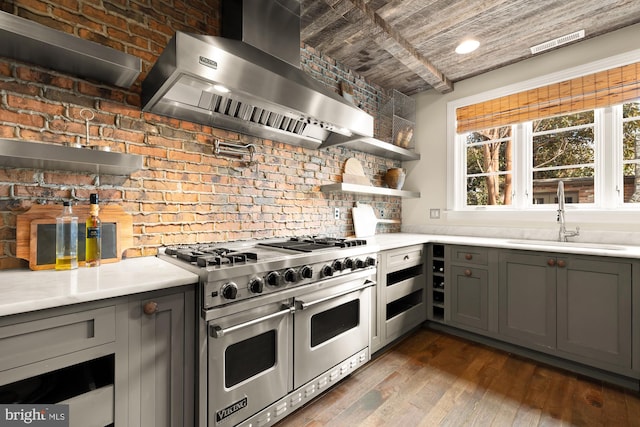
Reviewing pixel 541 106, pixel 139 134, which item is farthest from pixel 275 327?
pixel 541 106

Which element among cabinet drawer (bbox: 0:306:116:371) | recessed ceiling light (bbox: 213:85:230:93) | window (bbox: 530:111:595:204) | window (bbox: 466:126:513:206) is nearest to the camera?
cabinet drawer (bbox: 0:306:116:371)

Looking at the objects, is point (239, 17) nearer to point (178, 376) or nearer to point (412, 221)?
point (178, 376)

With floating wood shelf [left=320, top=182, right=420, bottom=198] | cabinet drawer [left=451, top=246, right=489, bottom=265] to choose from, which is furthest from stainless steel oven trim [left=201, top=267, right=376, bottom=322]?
cabinet drawer [left=451, top=246, right=489, bottom=265]

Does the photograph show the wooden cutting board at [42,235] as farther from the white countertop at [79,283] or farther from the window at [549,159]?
the window at [549,159]

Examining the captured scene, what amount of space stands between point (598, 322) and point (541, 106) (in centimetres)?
196

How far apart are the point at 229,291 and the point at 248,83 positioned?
1063mm

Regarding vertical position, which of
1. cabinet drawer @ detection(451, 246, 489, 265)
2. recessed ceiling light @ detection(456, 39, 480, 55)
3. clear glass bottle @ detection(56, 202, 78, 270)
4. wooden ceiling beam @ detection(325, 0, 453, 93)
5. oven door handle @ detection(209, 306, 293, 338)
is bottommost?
oven door handle @ detection(209, 306, 293, 338)

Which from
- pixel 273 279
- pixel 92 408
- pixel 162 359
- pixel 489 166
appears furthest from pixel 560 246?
pixel 92 408

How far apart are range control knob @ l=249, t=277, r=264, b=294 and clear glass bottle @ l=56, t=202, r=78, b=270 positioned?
0.82 metres

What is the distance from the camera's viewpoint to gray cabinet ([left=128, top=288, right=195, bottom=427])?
46.9 inches

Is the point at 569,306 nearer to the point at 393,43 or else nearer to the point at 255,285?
the point at 255,285

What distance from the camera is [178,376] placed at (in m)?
1.31

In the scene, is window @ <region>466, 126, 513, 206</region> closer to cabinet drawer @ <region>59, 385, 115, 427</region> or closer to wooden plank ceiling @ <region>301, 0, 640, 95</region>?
wooden plank ceiling @ <region>301, 0, 640, 95</region>

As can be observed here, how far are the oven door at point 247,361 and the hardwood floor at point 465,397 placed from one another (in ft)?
1.01
